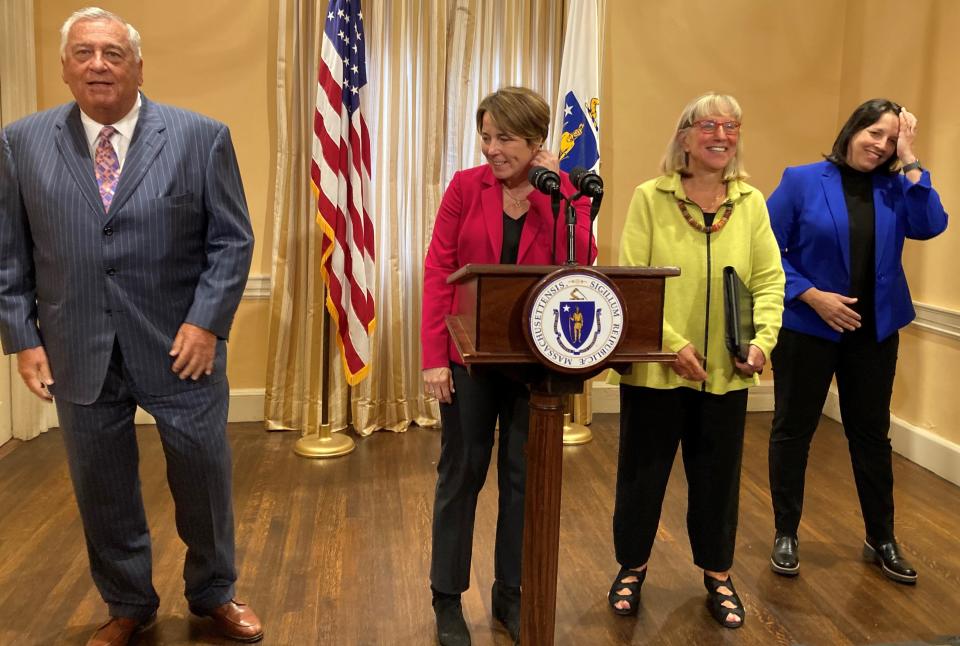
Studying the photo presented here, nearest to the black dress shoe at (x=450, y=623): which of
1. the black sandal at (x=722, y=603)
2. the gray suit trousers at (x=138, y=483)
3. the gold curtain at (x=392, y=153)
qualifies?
the gray suit trousers at (x=138, y=483)

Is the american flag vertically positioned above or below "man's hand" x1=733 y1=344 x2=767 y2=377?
above

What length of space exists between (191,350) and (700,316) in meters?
1.33

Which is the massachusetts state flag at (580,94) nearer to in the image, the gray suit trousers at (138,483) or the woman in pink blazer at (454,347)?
the woman in pink blazer at (454,347)

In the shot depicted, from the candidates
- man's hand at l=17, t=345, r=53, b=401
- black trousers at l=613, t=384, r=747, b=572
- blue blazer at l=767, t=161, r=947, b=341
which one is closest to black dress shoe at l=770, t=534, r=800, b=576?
black trousers at l=613, t=384, r=747, b=572

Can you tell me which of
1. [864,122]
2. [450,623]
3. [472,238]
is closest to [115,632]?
[450,623]

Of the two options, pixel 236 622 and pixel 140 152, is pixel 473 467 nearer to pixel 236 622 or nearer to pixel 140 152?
pixel 236 622

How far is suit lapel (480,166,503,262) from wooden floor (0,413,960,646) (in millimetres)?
1116

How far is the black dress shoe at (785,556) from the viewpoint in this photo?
8.62 ft

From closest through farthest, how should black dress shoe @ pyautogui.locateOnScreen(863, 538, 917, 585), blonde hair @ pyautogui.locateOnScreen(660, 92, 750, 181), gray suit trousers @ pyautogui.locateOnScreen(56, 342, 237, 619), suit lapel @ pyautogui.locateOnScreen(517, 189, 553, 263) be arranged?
suit lapel @ pyautogui.locateOnScreen(517, 189, 553, 263)
gray suit trousers @ pyautogui.locateOnScreen(56, 342, 237, 619)
blonde hair @ pyautogui.locateOnScreen(660, 92, 750, 181)
black dress shoe @ pyautogui.locateOnScreen(863, 538, 917, 585)

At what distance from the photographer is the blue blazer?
2498 millimetres

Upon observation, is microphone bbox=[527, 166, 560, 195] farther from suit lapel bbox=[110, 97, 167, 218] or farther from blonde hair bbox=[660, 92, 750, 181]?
suit lapel bbox=[110, 97, 167, 218]

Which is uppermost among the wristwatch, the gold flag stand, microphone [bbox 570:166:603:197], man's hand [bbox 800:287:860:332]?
the wristwatch

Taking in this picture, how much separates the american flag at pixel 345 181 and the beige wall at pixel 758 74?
1.44 m

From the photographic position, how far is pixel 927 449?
3756 millimetres
